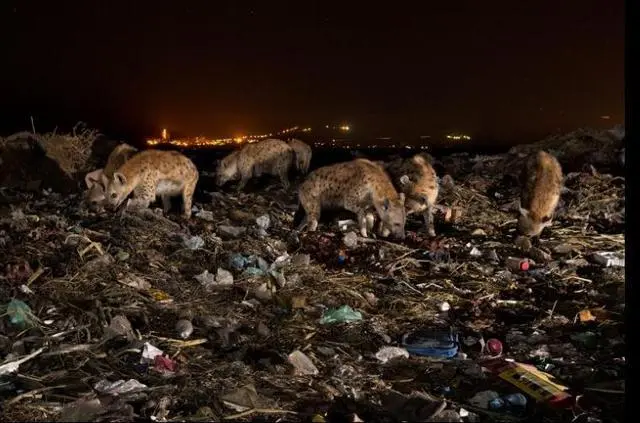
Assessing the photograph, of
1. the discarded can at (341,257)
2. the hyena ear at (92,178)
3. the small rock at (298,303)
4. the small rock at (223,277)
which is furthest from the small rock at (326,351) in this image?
the hyena ear at (92,178)

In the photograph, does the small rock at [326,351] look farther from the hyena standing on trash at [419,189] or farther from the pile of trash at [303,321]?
the hyena standing on trash at [419,189]

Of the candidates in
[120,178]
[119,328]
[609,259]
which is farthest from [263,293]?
[120,178]

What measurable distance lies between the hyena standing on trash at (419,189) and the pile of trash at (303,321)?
1.24 feet

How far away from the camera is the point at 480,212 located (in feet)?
32.8

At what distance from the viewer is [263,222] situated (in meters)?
9.07

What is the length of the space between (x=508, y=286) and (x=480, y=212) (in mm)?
3585

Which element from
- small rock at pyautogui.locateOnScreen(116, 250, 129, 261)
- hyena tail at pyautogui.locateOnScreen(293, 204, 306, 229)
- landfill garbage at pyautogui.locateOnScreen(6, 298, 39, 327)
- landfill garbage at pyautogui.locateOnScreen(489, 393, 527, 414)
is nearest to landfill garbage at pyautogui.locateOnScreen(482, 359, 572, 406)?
landfill garbage at pyautogui.locateOnScreen(489, 393, 527, 414)

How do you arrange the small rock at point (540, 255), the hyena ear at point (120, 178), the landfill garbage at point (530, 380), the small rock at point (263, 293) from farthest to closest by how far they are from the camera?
the hyena ear at point (120, 178)
the small rock at point (540, 255)
the small rock at point (263, 293)
the landfill garbage at point (530, 380)

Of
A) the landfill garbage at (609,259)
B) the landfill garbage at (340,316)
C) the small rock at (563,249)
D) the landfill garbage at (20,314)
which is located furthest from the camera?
the small rock at (563,249)

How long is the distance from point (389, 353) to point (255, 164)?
9.44m

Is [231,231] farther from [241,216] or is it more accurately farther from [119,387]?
[119,387]

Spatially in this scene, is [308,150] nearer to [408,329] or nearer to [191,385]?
[408,329]

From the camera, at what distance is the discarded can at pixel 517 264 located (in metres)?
7.13

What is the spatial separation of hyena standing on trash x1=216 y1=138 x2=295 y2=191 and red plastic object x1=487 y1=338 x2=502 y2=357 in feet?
29.7
